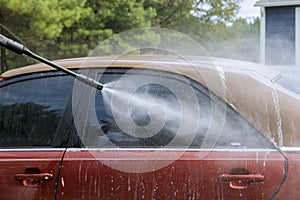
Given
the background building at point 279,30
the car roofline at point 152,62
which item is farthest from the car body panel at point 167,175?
the background building at point 279,30

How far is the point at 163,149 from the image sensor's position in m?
2.15

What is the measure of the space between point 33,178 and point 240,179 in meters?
1.02

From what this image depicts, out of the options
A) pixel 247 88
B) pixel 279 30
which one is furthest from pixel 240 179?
pixel 279 30

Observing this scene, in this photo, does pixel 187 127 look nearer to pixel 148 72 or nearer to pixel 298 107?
pixel 148 72

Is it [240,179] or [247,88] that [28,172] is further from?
[247,88]

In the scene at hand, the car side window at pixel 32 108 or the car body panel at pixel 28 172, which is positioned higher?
the car side window at pixel 32 108

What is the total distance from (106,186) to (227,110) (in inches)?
27.7

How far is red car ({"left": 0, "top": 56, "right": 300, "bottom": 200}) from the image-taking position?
2.07 meters

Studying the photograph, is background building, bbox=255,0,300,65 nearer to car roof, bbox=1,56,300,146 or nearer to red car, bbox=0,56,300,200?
car roof, bbox=1,56,300,146

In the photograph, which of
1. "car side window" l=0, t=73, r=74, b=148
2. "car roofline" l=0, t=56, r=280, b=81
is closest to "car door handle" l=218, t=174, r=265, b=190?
"car roofline" l=0, t=56, r=280, b=81

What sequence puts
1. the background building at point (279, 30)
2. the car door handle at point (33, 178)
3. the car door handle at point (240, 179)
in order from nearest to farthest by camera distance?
the car door handle at point (240, 179) < the car door handle at point (33, 178) < the background building at point (279, 30)

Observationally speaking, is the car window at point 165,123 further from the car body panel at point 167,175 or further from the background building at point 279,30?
the background building at point 279,30

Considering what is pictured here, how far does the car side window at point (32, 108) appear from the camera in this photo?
2.33 meters

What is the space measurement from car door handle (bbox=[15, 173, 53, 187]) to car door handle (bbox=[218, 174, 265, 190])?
869mm
